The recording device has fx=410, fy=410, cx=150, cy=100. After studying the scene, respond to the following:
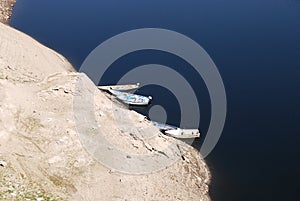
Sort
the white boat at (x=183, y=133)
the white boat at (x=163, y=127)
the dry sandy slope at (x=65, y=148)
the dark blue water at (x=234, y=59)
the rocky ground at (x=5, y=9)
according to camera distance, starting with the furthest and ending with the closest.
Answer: the rocky ground at (x=5, y=9)
the white boat at (x=163, y=127)
the white boat at (x=183, y=133)
the dark blue water at (x=234, y=59)
the dry sandy slope at (x=65, y=148)

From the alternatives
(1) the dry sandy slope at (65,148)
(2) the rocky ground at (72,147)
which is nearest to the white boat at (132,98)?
(1) the dry sandy slope at (65,148)

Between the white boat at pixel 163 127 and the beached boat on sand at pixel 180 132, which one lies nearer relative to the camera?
the beached boat on sand at pixel 180 132

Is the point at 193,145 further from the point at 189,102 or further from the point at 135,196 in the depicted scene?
the point at 135,196

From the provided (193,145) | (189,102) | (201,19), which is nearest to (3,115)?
(193,145)

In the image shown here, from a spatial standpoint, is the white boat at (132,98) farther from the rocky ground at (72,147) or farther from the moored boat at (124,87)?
the rocky ground at (72,147)

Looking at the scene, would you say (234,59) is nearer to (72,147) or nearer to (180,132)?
(180,132)
